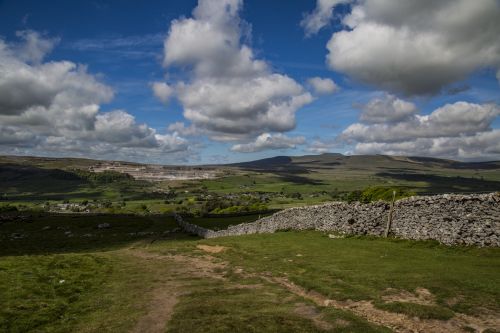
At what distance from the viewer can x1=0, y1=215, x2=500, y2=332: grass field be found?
12984 mm

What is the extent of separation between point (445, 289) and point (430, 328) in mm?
3756

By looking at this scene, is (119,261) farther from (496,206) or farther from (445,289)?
(496,206)

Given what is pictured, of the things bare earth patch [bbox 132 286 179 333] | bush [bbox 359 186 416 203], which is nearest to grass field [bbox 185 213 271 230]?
bush [bbox 359 186 416 203]

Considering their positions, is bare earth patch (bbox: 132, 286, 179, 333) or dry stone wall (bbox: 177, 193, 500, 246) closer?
bare earth patch (bbox: 132, 286, 179, 333)

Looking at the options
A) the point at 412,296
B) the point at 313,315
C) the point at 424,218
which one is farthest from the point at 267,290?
the point at 424,218

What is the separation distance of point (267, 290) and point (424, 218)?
1618cm

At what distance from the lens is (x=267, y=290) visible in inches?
701

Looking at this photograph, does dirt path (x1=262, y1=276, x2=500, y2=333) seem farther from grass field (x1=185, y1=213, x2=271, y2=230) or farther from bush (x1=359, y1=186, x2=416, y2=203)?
bush (x1=359, y1=186, x2=416, y2=203)

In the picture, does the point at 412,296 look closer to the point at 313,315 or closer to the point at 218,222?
the point at 313,315

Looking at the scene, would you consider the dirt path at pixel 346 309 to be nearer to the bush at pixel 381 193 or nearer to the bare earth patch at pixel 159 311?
the bare earth patch at pixel 159 311

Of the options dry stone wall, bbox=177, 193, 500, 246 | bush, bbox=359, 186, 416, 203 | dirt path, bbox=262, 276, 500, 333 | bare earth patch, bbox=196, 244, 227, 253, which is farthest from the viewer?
bush, bbox=359, 186, 416, 203

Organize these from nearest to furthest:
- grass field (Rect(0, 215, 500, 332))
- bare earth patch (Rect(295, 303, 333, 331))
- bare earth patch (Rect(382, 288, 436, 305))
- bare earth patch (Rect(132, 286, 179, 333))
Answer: bare earth patch (Rect(295, 303, 333, 331)) < grass field (Rect(0, 215, 500, 332)) < bare earth patch (Rect(132, 286, 179, 333)) < bare earth patch (Rect(382, 288, 436, 305))

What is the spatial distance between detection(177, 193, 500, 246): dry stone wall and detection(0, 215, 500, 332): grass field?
138cm

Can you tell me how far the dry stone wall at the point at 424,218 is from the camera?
23.6 metres
